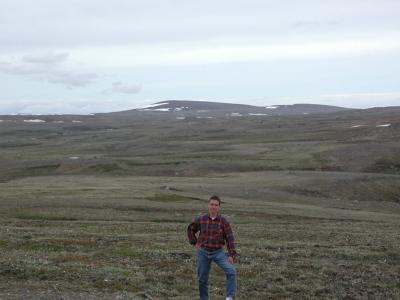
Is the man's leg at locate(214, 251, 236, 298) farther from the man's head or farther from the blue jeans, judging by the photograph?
the man's head

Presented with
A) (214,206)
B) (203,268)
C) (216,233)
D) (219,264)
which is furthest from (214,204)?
(203,268)

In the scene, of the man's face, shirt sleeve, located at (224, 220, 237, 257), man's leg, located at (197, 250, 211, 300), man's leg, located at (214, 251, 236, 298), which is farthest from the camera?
man's leg, located at (197, 250, 211, 300)

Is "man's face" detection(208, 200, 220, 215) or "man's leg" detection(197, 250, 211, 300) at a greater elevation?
"man's face" detection(208, 200, 220, 215)

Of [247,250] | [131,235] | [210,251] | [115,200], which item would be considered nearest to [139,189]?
[115,200]

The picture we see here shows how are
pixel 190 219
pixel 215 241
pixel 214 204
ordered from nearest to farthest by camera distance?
1. pixel 214 204
2. pixel 215 241
3. pixel 190 219

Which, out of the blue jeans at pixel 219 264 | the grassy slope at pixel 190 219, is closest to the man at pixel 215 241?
the blue jeans at pixel 219 264

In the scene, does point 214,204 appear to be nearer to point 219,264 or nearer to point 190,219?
point 219,264

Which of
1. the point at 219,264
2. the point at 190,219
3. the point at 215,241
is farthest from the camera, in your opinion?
the point at 190,219

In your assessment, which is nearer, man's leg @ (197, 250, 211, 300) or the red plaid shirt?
the red plaid shirt

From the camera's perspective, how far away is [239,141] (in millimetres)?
115375

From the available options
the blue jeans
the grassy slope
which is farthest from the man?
the grassy slope

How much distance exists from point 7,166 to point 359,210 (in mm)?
54660

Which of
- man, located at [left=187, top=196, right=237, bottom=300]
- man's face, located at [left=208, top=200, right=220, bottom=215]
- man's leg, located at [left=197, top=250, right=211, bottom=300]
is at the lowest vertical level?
man's leg, located at [left=197, top=250, right=211, bottom=300]

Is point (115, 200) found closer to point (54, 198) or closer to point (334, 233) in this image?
point (54, 198)
